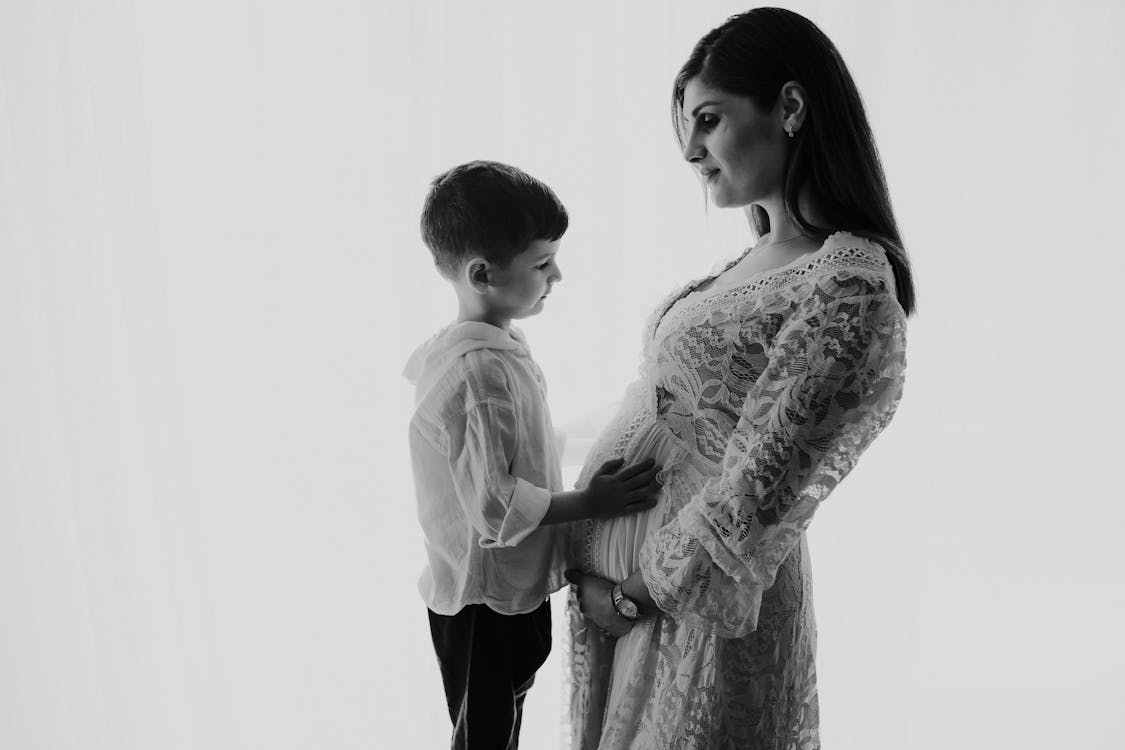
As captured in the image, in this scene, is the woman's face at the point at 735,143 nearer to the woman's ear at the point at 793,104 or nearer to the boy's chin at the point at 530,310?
the woman's ear at the point at 793,104

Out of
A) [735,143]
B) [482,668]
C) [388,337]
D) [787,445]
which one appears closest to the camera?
[787,445]

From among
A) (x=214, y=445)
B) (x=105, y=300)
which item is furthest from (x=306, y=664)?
(x=105, y=300)

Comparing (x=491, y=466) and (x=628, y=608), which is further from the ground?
(x=491, y=466)

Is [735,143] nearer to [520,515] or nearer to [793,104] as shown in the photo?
[793,104]

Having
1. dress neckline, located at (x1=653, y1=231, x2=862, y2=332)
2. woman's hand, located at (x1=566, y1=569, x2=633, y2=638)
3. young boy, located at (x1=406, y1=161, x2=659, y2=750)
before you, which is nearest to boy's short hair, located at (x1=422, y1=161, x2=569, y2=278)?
young boy, located at (x1=406, y1=161, x2=659, y2=750)

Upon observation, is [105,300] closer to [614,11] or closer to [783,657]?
[614,11]

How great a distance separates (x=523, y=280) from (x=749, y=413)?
347 mm

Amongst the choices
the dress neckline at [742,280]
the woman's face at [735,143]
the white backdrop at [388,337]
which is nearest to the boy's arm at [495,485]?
the dress neckline at [742,280]

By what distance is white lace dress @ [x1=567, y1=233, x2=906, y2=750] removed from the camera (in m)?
0.89

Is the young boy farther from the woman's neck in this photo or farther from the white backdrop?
the white backdrop

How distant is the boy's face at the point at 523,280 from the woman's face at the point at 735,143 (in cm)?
22

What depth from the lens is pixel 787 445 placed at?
892mm

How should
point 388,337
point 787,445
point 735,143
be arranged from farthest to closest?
1. point 388,337
2. point 735,143
3. point 787,445

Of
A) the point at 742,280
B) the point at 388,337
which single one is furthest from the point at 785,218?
the point at 388,337
